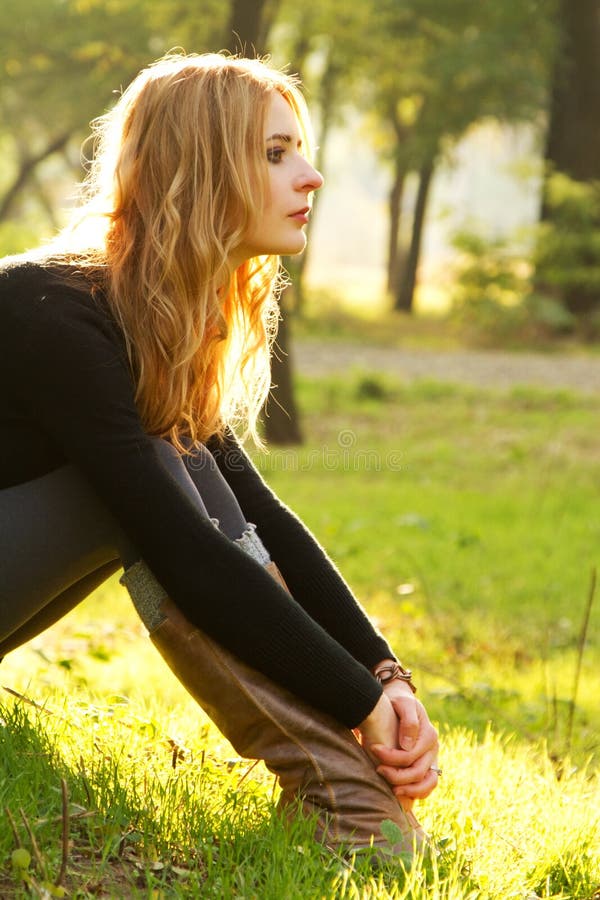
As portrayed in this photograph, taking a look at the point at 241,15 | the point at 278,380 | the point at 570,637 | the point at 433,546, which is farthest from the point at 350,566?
the point at 241,15

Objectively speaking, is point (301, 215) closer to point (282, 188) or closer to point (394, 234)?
point (282, 188)

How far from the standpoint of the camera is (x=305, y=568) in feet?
8.43

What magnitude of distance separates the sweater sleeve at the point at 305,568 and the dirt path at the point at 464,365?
33.3ft

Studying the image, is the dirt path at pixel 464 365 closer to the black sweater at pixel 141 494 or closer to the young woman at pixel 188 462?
the young woman at pixel 188 462

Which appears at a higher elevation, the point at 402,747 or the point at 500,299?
the point at 500,299

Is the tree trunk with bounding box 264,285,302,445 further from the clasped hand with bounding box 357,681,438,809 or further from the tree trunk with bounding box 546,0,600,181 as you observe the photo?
the tree trunk with bounding box 546,0,600,181

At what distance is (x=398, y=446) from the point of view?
32.1 feet

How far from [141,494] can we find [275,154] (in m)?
0.86

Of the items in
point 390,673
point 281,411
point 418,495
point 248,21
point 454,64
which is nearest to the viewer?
point 390,673

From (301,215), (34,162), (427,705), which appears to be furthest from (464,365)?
(34,162)

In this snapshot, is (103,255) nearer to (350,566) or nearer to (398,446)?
(350,566)

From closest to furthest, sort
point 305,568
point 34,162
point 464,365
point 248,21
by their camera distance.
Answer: point 305,568 → point 248,21 → point 464,365 → point 34,162

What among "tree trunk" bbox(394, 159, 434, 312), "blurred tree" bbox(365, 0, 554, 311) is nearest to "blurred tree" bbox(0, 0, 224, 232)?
"blurred tree" bbox(365, 0, 554, 311)

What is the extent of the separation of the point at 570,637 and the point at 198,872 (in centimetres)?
346
